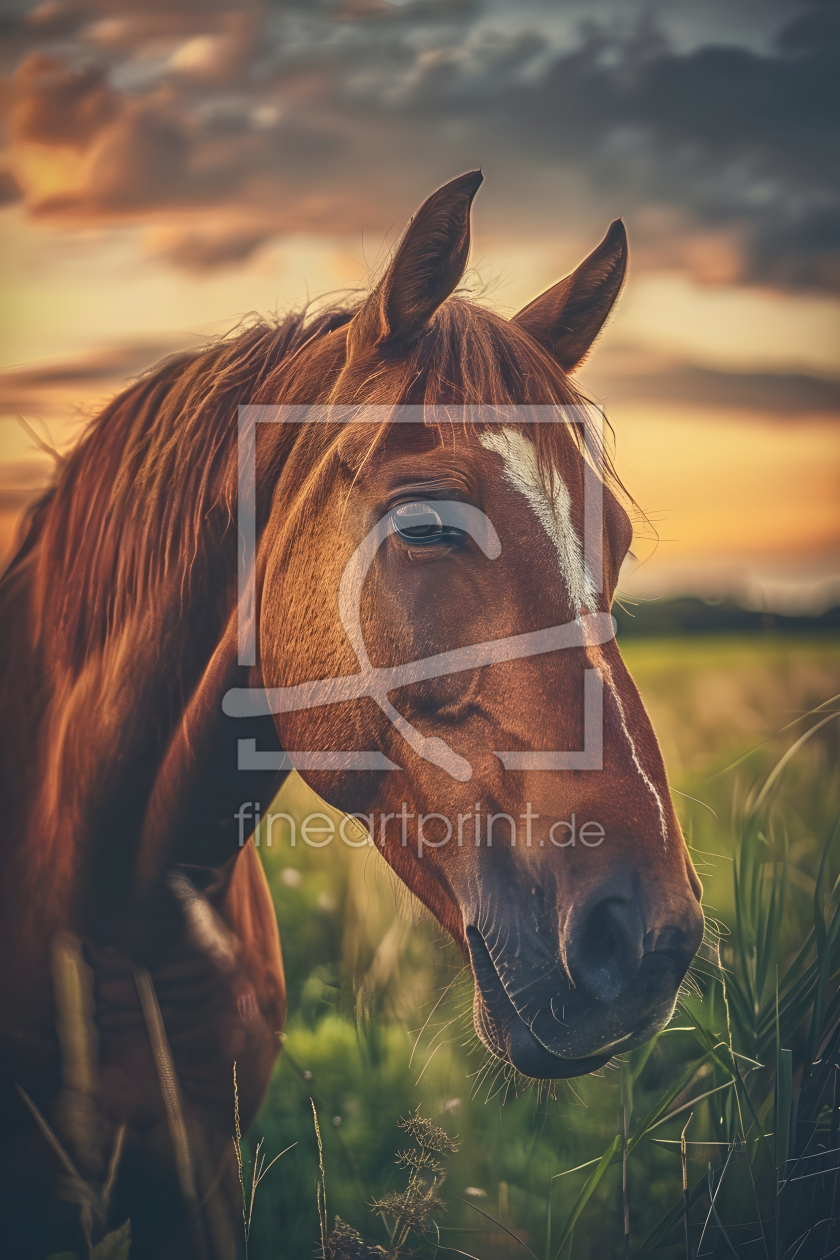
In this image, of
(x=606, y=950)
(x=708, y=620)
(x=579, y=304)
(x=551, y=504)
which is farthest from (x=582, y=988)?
(x=579, y=304)

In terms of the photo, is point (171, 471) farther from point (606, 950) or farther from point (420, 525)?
point (606, 950)

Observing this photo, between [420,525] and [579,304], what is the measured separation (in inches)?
24.0

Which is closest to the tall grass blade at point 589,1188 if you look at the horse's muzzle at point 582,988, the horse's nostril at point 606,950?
the horse's muzzle at point 582,988

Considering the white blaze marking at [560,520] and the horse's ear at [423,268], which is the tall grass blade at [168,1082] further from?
the horse's ear at [423,268]

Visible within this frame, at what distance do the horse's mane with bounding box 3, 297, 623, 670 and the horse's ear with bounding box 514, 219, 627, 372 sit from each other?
13cm

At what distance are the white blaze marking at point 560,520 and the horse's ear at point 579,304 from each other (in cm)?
36

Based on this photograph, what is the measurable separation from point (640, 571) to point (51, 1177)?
1772mm

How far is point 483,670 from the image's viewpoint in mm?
1094

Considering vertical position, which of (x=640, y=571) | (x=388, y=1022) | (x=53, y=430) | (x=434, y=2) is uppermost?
(x=434, y=2)

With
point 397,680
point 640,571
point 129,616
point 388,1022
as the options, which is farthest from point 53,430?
point 388,1022

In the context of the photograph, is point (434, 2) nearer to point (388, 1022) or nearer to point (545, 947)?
point (545, 947)

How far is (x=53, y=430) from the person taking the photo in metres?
1.68

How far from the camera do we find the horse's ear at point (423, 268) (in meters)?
1.11

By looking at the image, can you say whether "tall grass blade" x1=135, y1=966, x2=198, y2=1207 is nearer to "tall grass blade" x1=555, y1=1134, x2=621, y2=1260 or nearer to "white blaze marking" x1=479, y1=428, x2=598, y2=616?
"tall grass blade" x1=555, y1=1134, x2=621, y2=1260
